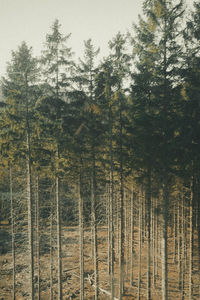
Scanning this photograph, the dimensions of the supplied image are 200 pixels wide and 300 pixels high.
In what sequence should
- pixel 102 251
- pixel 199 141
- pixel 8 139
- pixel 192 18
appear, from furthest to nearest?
pixel 102 251 < pixel 8 139 < pixel 192 18 < pixel 199 141

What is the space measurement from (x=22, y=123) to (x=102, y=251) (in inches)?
874

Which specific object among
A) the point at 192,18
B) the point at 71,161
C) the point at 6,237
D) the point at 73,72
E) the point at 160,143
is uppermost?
the point at 192,18

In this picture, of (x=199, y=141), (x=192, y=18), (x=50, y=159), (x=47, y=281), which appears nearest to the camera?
(x=199, y=141)

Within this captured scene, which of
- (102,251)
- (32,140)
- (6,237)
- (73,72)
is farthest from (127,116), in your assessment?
(6,237)

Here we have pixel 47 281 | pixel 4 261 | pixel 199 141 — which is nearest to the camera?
pixel 199 141

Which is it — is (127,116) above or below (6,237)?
above

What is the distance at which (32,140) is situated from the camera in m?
12.6

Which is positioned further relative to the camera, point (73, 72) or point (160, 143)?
point (73, 72)

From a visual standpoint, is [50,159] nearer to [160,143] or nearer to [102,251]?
[160,143]

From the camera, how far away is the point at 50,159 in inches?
532

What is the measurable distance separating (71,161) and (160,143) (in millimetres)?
6277

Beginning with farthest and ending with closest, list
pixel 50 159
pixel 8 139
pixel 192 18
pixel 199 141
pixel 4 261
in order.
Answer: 1. pixel 4 261
2. pixel 50 159
3. pixel 8 139
4. pixel 192 18
5. pixel 199 141

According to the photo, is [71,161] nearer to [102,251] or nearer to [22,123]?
[22,123]

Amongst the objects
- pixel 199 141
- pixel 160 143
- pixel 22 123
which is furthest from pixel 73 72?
pixel 199 141
